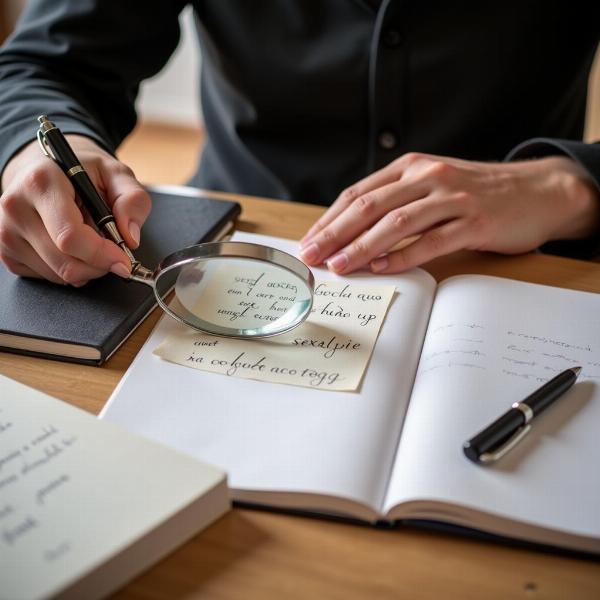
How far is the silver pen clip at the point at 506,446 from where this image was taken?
1.90ft

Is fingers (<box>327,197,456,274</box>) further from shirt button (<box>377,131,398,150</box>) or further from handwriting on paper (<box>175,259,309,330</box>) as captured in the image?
shirt button (<box>377,131,398,150</box>)

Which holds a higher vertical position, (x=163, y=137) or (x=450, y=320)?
(x=450, y=320)

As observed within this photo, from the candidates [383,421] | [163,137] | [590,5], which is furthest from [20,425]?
[163,137]

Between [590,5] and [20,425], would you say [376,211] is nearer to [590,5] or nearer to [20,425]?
[20,425]

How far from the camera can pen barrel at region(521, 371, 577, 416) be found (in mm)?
626

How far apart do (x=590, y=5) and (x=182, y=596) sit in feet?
3.56

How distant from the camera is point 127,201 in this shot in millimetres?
801

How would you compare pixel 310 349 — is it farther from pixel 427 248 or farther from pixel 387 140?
pixel 387 140

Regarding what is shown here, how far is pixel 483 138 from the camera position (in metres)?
1.24

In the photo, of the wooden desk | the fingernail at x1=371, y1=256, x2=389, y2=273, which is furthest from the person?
the wooden desk

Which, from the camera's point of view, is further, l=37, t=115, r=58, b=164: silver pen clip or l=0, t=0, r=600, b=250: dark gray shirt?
l=0, t=0, r=600, b=250: dark gray shirt

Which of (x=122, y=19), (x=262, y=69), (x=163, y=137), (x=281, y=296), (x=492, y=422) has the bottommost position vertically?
(x=163, y=137)

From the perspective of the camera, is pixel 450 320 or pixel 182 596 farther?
pixel 450 320

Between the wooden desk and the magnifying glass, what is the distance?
0.74ft
